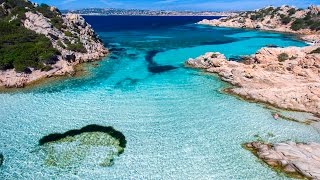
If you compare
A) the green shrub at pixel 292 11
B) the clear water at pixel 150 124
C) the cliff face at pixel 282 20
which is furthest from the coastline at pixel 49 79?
the green shrub at pixel 292 11

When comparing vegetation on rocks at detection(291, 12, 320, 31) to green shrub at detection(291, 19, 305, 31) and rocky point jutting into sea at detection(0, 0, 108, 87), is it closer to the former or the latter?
green shrub at detection(291, 19, 305, 31)

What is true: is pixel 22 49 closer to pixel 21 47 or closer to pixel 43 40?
pixel 21 47

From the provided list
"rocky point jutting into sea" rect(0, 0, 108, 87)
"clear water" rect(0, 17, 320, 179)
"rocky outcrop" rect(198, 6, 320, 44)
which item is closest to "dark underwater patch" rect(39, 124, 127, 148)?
"clear water" rect(0, 17, 320, 179)

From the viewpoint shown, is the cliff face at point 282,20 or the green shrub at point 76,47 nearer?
the green shrub at point 76,47

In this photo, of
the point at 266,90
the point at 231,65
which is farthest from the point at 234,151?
the point at 231,65

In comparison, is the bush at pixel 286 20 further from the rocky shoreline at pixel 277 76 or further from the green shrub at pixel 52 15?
the green shrub at pixel 52 15

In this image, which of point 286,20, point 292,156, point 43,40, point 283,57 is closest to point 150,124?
point 292,156
